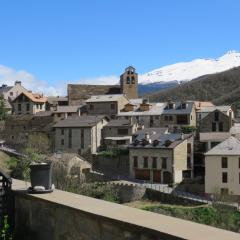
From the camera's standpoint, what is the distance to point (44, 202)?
6.28 meters

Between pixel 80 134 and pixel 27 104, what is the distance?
62.7ft

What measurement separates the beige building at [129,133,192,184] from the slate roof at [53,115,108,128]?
31.3 ft

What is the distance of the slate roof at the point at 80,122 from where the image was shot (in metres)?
65.6

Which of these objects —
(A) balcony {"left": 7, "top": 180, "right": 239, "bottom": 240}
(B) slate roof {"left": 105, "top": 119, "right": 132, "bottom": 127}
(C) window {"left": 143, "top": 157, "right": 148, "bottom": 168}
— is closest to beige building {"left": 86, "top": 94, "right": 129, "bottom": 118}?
(B) slate roof {"left": 105, "top": 119, "right": 132, "bottom": 127}

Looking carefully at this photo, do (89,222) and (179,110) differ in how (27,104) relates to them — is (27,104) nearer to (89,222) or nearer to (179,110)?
(179,110)

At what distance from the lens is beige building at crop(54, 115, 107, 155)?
6488 cm

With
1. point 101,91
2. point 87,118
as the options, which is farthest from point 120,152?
point 101,91

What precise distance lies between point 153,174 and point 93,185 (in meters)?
9.63

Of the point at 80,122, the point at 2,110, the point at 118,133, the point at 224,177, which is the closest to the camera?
the point at 224,177

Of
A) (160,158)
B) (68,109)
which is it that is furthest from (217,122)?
(68,109)

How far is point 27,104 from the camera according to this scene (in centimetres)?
8194

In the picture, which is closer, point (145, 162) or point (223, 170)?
point (223, 170)

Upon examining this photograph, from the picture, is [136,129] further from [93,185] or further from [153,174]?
[93,185]

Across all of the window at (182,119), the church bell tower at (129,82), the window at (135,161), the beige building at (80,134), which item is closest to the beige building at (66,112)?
the beige building at (80,134)
